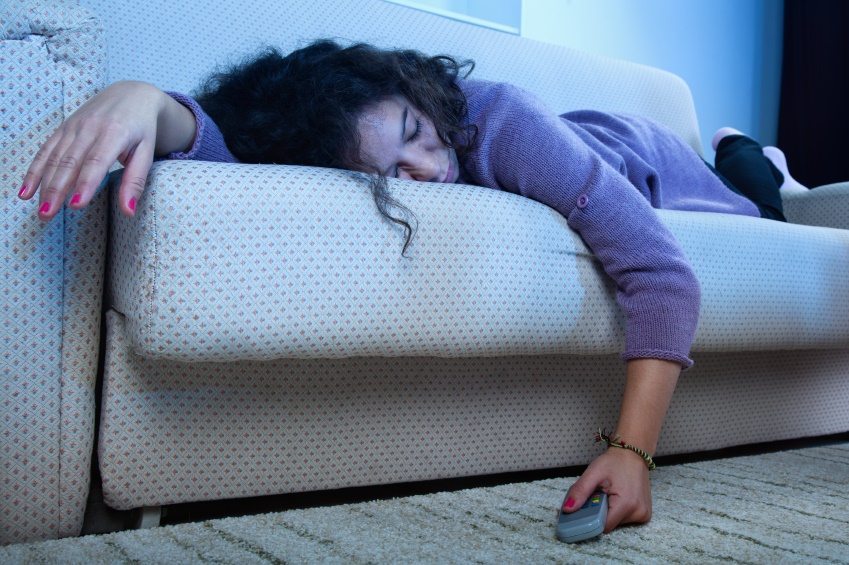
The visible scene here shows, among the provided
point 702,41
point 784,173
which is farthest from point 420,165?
point 702,41

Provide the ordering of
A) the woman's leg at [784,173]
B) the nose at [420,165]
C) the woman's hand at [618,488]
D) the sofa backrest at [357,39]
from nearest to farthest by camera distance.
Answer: the woman's hand at [618,488] → the nose at [420,165] → the sofa backrest at [357,39] → the woman's leg at [784,173]

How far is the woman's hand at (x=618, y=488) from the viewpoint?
68 cm

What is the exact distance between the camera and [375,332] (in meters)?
0.70

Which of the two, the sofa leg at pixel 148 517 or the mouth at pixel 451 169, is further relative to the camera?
the mouth at pixel 451 169

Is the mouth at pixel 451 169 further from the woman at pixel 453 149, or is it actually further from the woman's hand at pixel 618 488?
the woman's hand at pixel 618 488

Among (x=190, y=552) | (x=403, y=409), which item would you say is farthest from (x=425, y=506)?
(x=190, y=552)

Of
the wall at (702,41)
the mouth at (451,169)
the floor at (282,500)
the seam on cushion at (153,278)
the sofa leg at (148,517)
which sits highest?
the wall at (702,41)

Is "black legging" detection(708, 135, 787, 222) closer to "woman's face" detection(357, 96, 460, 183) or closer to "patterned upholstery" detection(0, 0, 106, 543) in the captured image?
"woman's face" detection(357, 96, 460, 183)

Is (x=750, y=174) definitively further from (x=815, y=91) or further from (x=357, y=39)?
(x=815, y=91)

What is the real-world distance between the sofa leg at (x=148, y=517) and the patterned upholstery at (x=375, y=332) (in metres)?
0.03

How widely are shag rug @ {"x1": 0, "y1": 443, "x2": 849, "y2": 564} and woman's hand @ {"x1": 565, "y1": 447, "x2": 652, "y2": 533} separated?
0.05 feet

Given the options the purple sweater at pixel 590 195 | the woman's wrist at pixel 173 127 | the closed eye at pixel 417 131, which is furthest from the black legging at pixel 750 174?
the woman's wrist at pixel 173 127

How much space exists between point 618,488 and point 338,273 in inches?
13.3

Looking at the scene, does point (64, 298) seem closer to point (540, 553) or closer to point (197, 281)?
point (197, 281)
